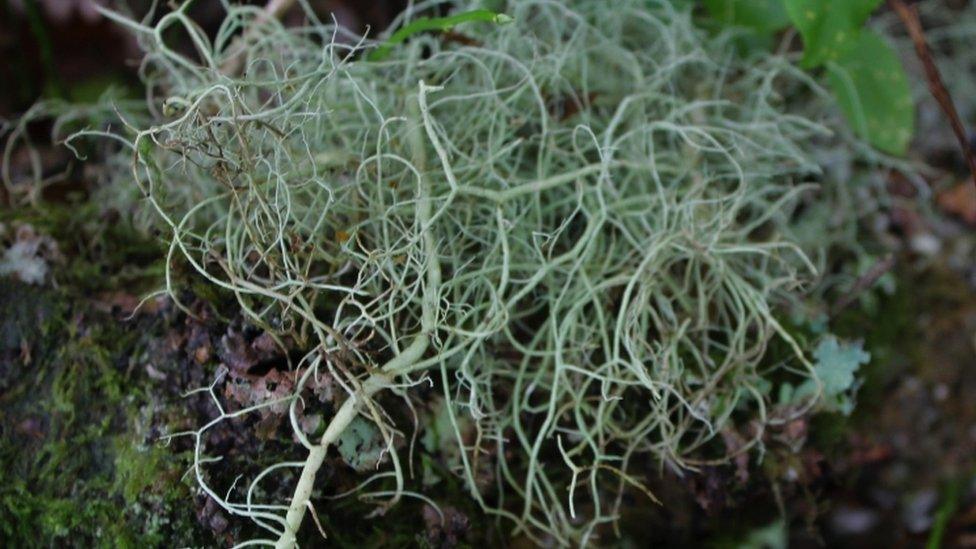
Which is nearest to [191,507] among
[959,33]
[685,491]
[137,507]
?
[137,507]

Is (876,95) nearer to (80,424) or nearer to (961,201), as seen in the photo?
(961,201)

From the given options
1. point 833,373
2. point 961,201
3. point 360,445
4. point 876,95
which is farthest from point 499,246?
point 961,201

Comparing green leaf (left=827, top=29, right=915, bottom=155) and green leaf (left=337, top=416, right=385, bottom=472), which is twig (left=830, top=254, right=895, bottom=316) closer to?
green leaf (left=827, top=29, right=915, bottom=155)

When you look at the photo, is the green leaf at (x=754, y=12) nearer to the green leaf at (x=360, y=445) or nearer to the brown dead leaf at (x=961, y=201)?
the brown dead leaf at (x=961, y=201)

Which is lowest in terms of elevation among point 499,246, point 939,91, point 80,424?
point 80,424

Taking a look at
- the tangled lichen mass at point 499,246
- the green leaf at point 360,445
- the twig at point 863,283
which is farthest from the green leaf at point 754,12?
the green leaf at point 360,445
